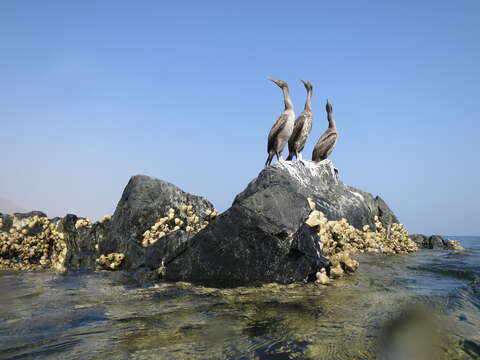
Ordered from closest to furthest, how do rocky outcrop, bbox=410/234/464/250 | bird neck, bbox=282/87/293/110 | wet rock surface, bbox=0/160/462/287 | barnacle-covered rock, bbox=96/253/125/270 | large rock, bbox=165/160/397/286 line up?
large rock, bbox=165/160/397/286 → wet rock surface, bbox=0/160/462/287 → barnacle-covered rock, bbox=96/253/125/270 → bird neck, bbox=282/87/293/110 → rocky outcrop, bbox=410/234/464/250

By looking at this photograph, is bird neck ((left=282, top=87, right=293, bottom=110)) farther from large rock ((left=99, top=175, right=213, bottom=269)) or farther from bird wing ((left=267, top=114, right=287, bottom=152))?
large rock ((left=99, top=175, right=213, bottom=269))

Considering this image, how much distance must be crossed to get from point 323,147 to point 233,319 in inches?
397

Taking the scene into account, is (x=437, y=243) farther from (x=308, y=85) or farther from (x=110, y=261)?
(x=110, y=261)

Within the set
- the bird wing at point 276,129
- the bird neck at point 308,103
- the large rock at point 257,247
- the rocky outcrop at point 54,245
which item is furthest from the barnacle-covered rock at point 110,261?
the bird neck at point 308,103

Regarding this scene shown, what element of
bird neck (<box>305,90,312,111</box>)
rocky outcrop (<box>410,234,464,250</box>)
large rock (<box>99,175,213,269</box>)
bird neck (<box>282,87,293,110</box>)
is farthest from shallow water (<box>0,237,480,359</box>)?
rocky outcrop (<box>410,234,464,250</box>)

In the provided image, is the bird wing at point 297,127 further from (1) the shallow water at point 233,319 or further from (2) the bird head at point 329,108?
(1) the shallow water at point 233,319

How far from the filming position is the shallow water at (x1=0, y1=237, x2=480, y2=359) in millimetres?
2695

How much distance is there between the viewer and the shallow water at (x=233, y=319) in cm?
270

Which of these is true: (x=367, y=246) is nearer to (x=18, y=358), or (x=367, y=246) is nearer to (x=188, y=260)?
(x=188, y=260)

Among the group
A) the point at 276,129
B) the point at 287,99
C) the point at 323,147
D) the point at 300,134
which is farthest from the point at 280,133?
the point at 323,147

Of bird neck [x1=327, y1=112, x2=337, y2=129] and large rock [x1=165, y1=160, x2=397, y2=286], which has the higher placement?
bird neck [x1=327, y1=112, x2=337, y2=129]

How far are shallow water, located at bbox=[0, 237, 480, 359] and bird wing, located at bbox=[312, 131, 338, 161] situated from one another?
23.6 ft

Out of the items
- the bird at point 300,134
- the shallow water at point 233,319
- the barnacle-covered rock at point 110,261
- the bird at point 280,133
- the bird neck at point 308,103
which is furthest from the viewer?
the bird neck at point 308,103

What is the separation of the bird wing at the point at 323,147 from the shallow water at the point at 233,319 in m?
7.21
